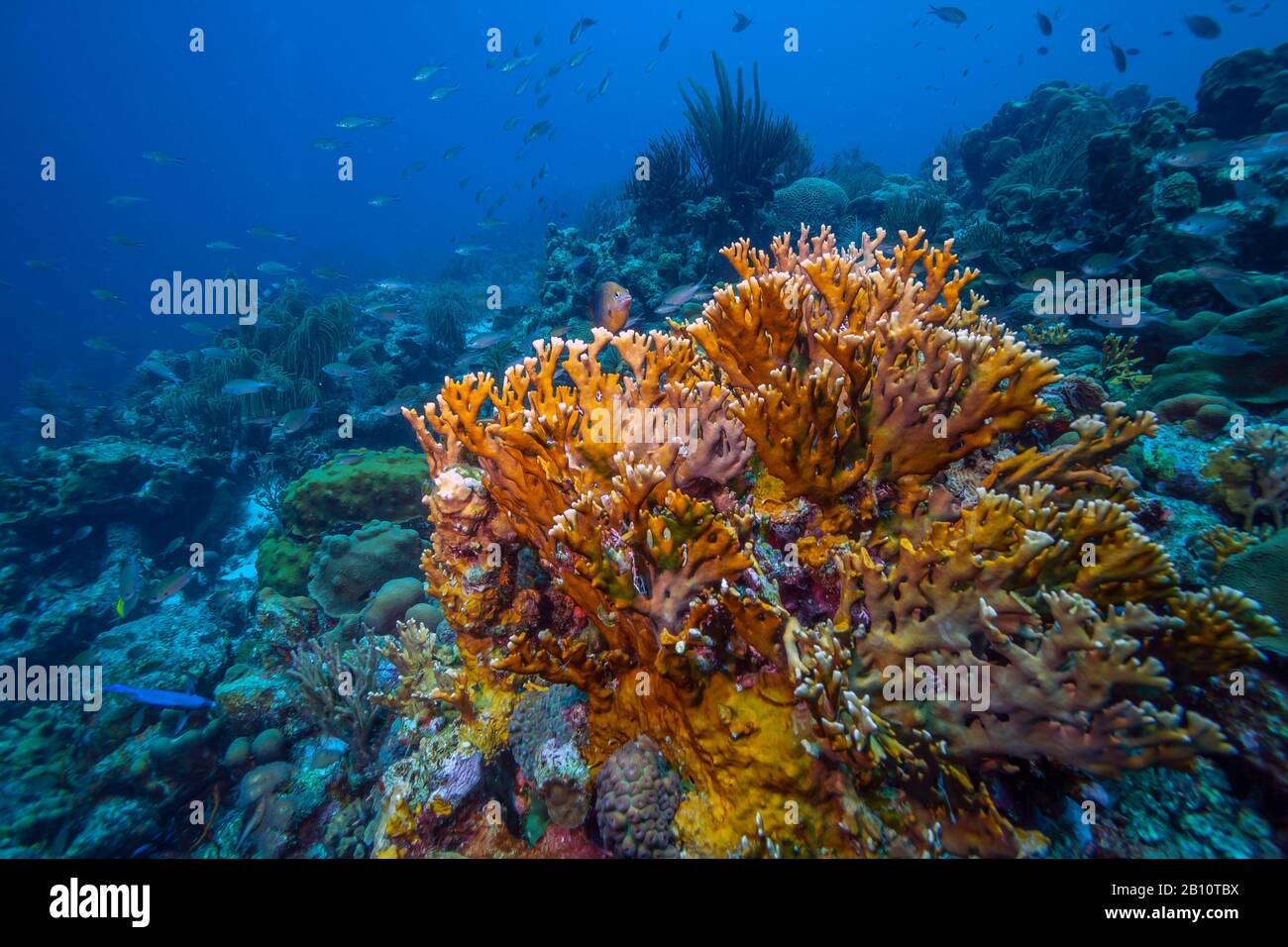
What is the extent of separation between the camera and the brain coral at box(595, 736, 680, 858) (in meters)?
2.26

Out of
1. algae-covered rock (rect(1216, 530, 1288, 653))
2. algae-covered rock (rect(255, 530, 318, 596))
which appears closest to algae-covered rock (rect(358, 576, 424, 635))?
algae-covered rock (rect(255, 530, 318, 596))

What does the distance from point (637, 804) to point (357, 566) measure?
501 cm

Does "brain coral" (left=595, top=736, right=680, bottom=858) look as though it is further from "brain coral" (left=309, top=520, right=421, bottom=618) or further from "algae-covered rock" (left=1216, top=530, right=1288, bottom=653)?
"brain coral" (left=309, top=520, right=421, bottom=618)

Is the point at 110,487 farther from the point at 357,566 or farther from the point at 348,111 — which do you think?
the point at 348,111

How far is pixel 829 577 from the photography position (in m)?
2.63

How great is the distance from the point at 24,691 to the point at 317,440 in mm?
5257

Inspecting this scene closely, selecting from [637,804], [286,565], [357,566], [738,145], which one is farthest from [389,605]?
[738,145]

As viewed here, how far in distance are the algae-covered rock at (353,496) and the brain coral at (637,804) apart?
5560 millimetres

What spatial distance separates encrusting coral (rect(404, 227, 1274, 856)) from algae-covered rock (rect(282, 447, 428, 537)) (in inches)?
171

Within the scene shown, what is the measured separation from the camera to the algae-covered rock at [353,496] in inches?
274

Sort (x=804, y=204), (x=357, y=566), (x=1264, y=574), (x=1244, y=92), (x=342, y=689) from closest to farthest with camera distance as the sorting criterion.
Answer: (x=1264, y=574)
(x=342, y=689)
(x=357, y=566)
(x=1244, y=92)
(x=804, y=204)

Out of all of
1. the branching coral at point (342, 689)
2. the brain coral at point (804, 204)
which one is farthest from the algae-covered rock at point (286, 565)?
the brain coral at point (804, 204)
